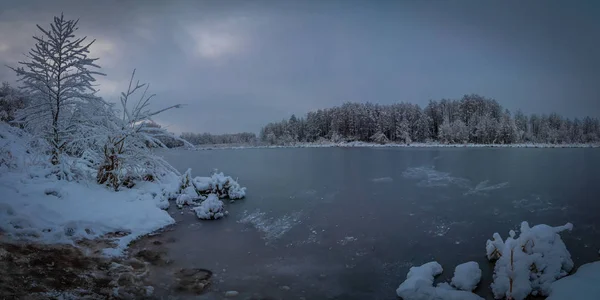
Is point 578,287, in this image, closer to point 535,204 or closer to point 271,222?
point 271,222

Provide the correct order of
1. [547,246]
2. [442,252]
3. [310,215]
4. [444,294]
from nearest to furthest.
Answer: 1. [444,294]
2. [547,246]
3. [442,252]
4. [310,215]

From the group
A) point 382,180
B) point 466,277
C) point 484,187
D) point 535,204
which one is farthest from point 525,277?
point 382,180

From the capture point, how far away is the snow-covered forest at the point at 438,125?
67312mm

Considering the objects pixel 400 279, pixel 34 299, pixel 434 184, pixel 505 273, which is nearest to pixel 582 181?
pixel 434 184

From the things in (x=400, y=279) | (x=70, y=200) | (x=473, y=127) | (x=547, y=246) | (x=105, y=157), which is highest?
(x=473, y=127)

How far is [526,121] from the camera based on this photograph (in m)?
78.5

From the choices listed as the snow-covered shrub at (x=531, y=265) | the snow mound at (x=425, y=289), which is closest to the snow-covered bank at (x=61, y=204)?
the snow mound at (x=425, y=289)

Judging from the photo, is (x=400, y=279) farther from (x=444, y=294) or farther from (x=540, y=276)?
(x=540, y=276)

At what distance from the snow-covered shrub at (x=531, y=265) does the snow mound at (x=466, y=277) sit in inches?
12.3

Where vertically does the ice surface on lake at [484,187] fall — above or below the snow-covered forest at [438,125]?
below

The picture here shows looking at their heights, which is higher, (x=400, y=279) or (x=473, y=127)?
(x=473, y=127)

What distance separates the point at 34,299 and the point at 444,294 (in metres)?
6.02

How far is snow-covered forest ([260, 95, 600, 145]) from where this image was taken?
6731 centimetres

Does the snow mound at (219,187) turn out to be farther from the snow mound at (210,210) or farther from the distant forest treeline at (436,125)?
the distant forest treeline at (436,125)
